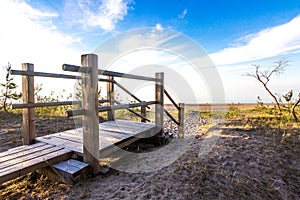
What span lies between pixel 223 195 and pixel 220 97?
3.64m

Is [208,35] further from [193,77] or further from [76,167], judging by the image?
[76,167]

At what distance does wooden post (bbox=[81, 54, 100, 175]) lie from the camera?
2082 millimetres

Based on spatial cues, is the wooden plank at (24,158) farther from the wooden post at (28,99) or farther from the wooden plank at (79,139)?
the wooden post at (28,99)

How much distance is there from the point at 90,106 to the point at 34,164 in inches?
38.7

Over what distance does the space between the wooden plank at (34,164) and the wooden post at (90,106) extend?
394 mm

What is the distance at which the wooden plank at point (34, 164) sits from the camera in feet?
5.43

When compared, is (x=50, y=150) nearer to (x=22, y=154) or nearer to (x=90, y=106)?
(x=22, y=154)

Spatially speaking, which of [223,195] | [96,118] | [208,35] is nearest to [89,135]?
[96,118]

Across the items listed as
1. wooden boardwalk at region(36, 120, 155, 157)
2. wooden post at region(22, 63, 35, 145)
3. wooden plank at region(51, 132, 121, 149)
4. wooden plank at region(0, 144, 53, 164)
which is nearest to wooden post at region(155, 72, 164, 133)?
wooden boardwalk at region(36, 120, 155, 157)

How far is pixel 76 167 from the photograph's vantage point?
205 centimetres

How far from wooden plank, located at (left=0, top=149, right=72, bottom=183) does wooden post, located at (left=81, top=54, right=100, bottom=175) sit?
394 millimetres

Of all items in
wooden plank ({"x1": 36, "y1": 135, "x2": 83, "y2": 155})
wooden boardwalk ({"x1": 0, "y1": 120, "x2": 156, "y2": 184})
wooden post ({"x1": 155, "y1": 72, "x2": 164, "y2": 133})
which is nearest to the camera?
wooden boardwalk ({"x1": 0, "y1": 120, "x2": 156, "y2": 184})

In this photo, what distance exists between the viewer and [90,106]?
2102mm

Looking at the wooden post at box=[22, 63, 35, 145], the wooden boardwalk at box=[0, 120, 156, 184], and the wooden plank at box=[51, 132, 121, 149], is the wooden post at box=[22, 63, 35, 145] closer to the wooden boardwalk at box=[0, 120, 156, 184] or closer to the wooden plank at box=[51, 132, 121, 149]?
the wooden boardwalk at box=[0, 120, 156, 184]
